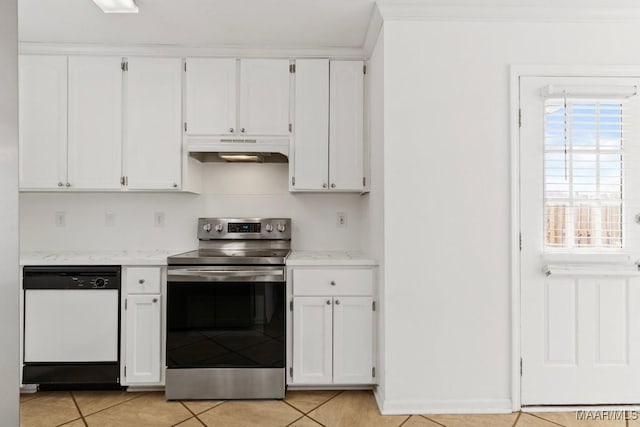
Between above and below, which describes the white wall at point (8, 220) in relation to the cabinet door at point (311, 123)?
below

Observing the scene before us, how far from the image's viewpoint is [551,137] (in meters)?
2.47

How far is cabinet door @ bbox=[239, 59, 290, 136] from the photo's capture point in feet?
9.92

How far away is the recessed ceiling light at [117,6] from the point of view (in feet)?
7.80

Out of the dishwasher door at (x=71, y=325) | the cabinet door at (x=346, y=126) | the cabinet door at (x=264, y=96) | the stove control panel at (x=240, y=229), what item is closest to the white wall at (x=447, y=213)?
the cabinet door at (x=346, y=126)

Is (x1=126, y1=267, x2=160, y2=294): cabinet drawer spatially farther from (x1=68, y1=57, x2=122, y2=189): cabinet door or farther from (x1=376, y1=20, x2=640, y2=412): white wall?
(x1=376, y1=20, x2=640, y2=412): white wall

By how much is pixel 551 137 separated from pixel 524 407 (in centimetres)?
164

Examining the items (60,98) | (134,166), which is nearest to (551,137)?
(134,166)

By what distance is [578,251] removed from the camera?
246 centimetres

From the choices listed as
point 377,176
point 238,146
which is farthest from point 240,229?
point 377,176

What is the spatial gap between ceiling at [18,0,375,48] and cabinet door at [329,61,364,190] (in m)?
0.23

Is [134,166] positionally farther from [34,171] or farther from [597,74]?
[597,74]

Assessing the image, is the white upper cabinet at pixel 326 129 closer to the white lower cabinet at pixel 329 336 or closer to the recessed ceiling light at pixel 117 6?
the white lower cabinet at pixel 329 336

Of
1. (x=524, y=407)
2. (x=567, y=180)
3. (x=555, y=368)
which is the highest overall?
(x=567, y=180)

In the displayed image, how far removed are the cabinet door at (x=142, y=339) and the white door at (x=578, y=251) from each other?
7.58 ft
